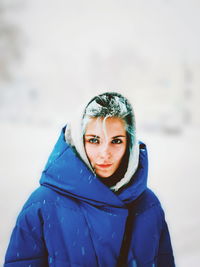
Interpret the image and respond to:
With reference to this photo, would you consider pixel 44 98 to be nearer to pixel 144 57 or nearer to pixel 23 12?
pixel 23 12

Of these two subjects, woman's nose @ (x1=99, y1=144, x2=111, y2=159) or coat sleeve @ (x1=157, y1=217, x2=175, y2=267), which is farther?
coat sleeve @ (x1=157, y1=217, x2=175, y2=267)

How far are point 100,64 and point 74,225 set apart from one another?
9448 mm

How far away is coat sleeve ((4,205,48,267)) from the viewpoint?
82 cm

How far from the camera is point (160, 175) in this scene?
177 inches

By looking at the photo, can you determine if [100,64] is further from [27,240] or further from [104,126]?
[27,240]

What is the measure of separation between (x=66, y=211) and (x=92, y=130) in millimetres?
→ 270

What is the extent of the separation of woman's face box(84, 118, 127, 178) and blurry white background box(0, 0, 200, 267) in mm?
5419

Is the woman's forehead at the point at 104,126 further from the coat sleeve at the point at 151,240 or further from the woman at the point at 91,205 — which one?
the coat sleeve at the point at 151,240

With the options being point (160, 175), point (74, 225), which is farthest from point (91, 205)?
point (160, 175)

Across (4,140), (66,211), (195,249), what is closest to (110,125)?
(66,211)

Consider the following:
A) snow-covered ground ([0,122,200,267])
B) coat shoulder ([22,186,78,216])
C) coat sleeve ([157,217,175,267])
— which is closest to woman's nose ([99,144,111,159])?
coat shoulder ([22,186,78,216])

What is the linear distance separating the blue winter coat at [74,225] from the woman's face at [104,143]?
46mm

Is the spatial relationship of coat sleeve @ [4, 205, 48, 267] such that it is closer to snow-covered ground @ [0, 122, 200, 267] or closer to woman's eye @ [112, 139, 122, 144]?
woman's eye @ [112, 139, 122, 144]

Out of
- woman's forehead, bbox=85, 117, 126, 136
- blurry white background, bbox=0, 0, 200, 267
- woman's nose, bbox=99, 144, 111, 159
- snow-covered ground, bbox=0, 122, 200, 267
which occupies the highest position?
blurry white background, bbox=0, 0, 200, 267
